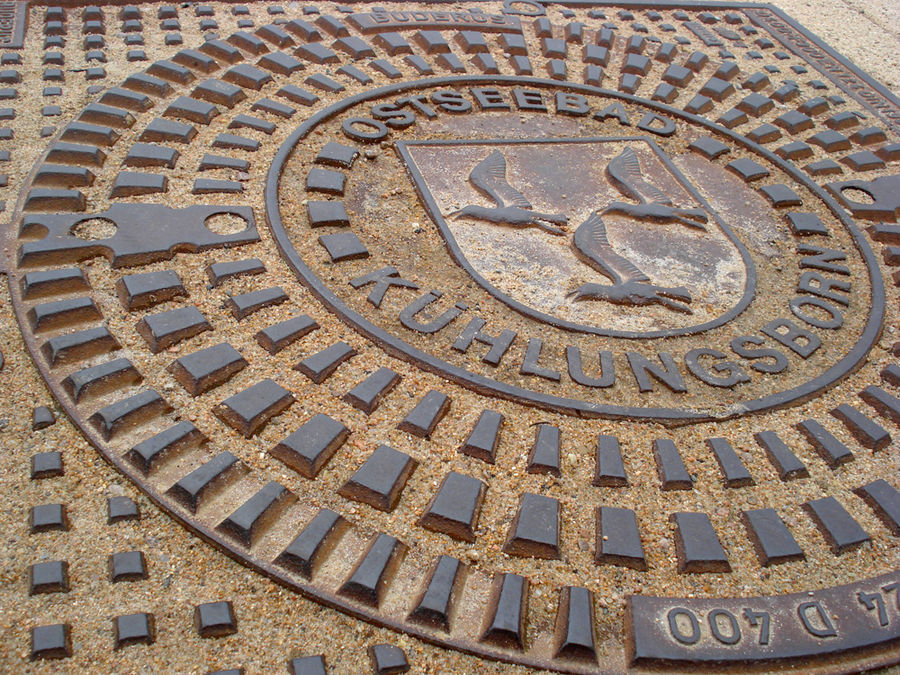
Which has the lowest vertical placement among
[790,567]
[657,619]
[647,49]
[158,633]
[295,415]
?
[158,633]

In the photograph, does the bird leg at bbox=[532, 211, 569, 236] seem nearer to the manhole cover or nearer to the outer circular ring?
the manhole cover

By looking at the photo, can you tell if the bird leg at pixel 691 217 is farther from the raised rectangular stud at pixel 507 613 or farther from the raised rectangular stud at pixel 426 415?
the raised rectangular stud at pixel 507 613

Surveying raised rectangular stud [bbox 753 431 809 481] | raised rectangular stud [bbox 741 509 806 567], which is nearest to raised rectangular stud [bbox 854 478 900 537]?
raised rectangular stud [bbox 753 431 809 481]

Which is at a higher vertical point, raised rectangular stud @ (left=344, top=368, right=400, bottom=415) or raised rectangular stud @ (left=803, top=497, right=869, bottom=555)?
raised rectangular stud @ (left=803, top=497, right=869, bottom=555)

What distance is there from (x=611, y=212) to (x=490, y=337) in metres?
1.49

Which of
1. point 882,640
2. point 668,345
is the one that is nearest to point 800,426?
point 668,345

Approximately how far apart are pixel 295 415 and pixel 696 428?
1866 millimetres

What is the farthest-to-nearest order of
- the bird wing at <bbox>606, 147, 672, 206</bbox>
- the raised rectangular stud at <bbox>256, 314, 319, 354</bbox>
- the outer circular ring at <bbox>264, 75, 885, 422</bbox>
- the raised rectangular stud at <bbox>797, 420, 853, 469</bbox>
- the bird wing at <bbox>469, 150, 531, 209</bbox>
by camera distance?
the bird wing at <bbox>606, 147, 672, 206</bbox> → the bird wing at <bbox>469, 150, 531, 209</bbox> → the raised rectangular stud at <bbox>256, 314, 319, 354</bbox> → the outer circular ring at <bbox>264, 75, 885, 422</bbox> → the raised rectangular stud at <bbox>797, 420, 853, 469</bbox>

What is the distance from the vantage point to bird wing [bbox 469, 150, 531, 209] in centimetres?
461

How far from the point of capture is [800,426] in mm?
3475

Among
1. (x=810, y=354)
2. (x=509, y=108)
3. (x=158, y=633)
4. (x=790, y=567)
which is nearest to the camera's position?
(x=158, y=633)

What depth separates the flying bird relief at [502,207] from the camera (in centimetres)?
448

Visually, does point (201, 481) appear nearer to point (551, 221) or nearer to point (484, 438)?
point (484, 438)

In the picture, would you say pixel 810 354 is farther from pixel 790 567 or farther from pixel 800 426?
pixel 790 567
